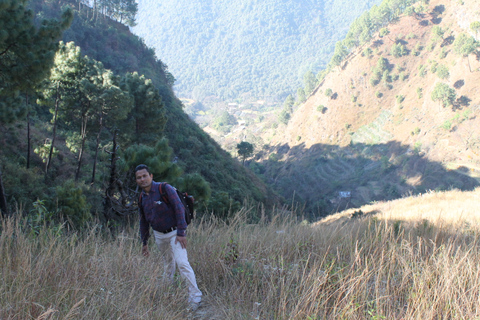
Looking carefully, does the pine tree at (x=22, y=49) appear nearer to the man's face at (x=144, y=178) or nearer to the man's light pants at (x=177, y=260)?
the man's face at (x=144, y=178)

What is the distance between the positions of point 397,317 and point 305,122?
7884 cm

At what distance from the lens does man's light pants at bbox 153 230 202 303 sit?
2.74 metres

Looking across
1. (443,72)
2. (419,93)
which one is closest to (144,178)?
(419,93)

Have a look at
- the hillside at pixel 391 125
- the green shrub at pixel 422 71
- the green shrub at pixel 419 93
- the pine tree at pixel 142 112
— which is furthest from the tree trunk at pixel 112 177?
the green shrub at pixel 422 71

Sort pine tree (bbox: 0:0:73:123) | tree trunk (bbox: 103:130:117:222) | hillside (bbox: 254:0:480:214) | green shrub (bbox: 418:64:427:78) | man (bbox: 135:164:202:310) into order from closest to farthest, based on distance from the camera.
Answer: man (bbox: 135:164:202:310)
pine tree (bbox: 0:0:73:123)
tree trunk (bbox: 103:130:117:222)
hillside (bbox: 254:0:480:214)
green shrub (bbox: 418:64:427:78)

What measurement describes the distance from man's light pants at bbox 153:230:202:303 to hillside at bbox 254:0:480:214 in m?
39.5

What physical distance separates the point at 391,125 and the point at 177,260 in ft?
220

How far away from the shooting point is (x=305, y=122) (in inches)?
3108

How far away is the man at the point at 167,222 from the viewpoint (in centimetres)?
296

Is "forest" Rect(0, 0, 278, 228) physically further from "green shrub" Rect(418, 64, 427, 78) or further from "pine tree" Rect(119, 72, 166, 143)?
"green shrub" Rect(418, 64, 427, 78)


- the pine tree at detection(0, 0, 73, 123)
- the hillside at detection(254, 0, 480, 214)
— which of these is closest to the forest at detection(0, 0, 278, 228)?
the pine tree at detection(0, 0, 73, 123)

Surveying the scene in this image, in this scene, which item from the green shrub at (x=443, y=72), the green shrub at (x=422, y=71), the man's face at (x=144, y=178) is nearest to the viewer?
the man's face at (x=144, y=178)

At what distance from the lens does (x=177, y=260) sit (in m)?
2.92

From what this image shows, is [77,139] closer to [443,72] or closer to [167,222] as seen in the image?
[167,222]
